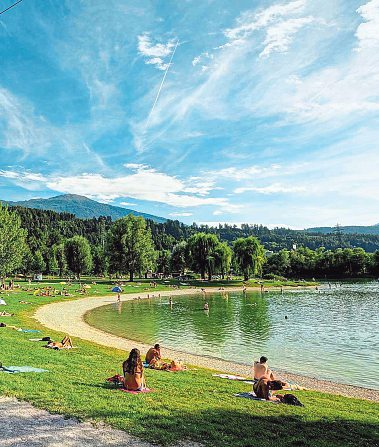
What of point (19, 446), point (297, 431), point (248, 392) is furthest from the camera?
point (248, 392)

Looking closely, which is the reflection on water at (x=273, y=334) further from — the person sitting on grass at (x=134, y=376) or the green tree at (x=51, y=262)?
the green tree at (x=51, y=262)

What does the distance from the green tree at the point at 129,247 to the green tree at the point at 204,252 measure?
1702 centimetres

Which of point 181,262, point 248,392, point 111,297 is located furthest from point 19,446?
point 181,262

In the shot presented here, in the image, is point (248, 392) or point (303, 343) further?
point (303, 343)

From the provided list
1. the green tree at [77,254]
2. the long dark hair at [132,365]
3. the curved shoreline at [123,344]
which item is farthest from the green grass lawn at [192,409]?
the green tree at [77,254]

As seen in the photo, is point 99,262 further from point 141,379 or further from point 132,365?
point 141,379

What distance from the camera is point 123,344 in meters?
27.5

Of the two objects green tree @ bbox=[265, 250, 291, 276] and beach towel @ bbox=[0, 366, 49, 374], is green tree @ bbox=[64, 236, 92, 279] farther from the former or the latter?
beach towel @ bbox=[0, 366, 49, 374]

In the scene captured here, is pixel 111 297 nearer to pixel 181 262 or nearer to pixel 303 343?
pixel 303 343

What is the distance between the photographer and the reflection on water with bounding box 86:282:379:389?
23438 millimetres

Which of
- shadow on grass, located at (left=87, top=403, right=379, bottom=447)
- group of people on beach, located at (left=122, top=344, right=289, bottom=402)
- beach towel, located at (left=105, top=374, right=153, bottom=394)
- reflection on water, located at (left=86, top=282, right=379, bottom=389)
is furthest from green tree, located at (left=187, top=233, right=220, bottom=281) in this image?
shadow on grass, located at (left=87, top=403, right=379, bottom=447)

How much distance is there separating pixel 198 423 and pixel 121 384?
4.45 meters

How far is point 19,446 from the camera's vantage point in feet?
23.6

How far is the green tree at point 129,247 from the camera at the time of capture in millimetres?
92875
